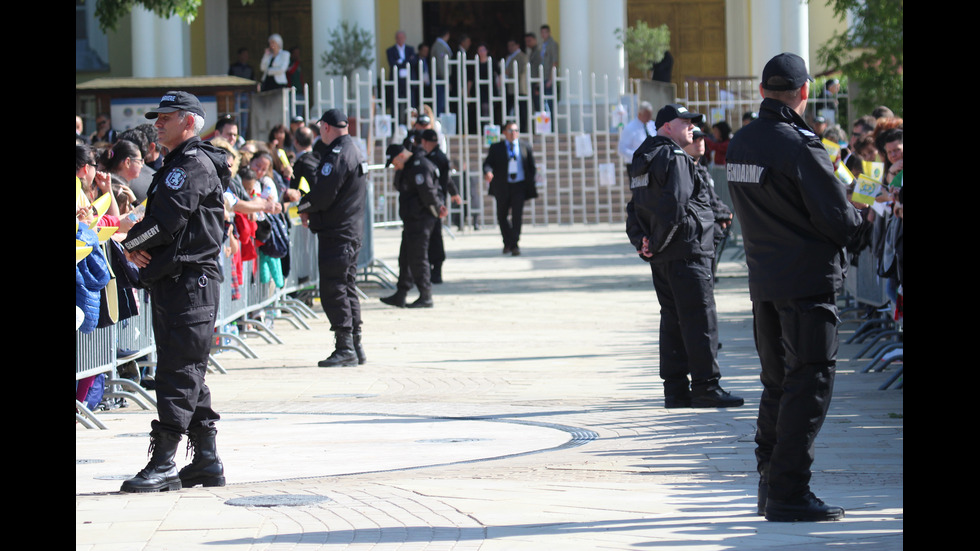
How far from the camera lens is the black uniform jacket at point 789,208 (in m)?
6.15

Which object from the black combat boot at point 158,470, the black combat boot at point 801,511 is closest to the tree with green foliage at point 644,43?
the black combat boot at point 158,470

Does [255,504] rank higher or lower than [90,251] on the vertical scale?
lower

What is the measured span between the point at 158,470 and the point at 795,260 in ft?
10.2

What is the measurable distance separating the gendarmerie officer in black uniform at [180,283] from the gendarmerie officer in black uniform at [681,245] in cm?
342

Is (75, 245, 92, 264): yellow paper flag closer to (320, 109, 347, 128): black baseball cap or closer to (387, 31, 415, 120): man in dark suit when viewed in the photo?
(320, 109, 347, 128): black baseball cap

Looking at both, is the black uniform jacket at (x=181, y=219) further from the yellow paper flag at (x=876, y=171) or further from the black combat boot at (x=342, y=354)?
the yellow paper flag at (x=876, y=171)

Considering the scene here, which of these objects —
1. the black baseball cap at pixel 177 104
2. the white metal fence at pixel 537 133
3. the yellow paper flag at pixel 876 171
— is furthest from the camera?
the white metal fence at pixel 537 133

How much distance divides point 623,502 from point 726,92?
76.1ft
